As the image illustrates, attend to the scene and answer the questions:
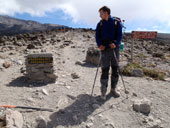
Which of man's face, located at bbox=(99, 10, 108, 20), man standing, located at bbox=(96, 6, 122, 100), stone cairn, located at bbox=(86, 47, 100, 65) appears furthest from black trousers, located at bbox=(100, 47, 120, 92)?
stone cairn, located at bbox=(86, 47, 100, 65)

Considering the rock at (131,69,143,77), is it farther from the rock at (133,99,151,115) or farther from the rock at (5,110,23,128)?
the rock at (5,110,23,128)

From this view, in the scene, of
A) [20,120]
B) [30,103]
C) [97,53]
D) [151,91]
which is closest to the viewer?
[20,120]

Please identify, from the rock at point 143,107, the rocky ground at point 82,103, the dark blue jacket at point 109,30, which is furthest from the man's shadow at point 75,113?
the dark blue jacket at point 109,30

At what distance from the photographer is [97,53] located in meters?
8.39

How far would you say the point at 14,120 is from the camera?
9.47 feet

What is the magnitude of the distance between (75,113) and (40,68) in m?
2.53

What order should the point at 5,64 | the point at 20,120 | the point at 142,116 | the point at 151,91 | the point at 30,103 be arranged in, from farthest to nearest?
the point at 5,64 → the point at 151,91 → the point at 30,103 → the point at 142,116 → the point at 20,120

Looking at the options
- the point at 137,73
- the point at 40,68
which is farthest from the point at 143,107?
the point at 40,68

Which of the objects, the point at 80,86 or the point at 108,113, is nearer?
the point at 108,113

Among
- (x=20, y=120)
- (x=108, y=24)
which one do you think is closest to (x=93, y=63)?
(x=108, y=24)

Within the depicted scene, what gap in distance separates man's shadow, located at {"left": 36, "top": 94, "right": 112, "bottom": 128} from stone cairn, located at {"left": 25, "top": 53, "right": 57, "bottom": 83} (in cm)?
168

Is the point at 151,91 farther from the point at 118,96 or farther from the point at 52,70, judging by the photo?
the point at 52,70

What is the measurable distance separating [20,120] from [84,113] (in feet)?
4.73

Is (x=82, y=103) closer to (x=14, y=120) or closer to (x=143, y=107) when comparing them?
(x=143, y=107)
